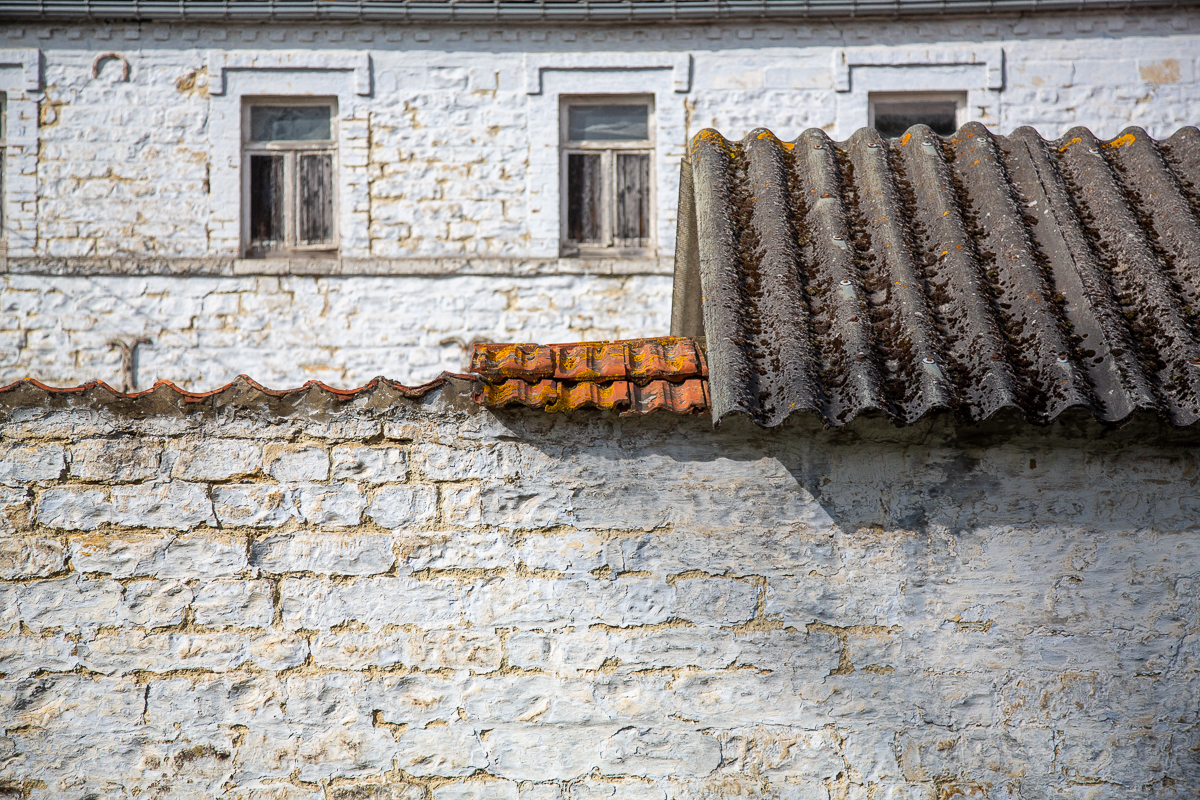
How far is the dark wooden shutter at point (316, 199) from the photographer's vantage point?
29.0ft

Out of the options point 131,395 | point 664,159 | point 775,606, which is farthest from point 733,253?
point 664,159

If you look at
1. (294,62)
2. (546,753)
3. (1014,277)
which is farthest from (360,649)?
(294,62)

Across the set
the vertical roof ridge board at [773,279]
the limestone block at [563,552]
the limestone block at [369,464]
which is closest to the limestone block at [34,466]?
the limestone block at [369,464]

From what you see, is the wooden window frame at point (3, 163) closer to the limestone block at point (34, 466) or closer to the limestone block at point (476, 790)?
the limestone block at point (34, 466)

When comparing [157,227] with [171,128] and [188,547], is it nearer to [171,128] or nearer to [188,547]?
[171,128]

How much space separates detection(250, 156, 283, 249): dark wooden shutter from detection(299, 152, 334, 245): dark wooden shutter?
0.74 feet

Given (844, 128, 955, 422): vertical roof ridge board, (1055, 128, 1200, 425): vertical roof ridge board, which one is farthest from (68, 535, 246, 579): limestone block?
(1055, 128, 1200, 425): vertical roof ridge board

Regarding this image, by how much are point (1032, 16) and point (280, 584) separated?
8.93 metres

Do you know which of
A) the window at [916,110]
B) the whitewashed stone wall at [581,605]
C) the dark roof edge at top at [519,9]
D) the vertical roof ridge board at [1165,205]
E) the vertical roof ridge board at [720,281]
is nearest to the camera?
the vertical roof ridge board at [720,281]

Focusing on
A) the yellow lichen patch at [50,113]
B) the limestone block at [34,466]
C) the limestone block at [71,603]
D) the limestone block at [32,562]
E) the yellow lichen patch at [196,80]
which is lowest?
the limestone block at [71,603]

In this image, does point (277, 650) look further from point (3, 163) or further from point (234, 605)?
point (3, 163)

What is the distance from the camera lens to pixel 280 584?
2738 millimetres

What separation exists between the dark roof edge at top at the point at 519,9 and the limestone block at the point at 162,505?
6.97 metres

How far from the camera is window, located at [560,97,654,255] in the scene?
885cm
